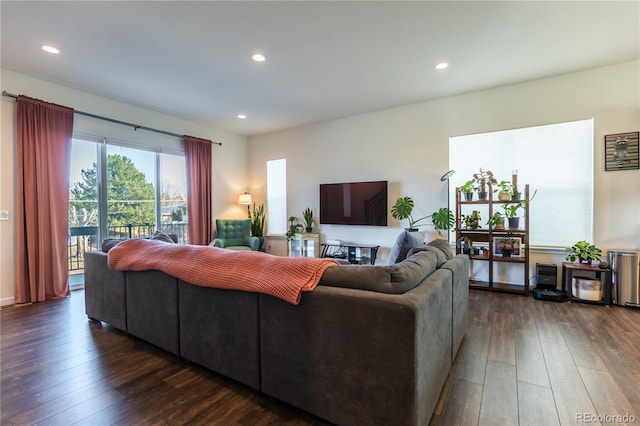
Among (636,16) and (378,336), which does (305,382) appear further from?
(636,16)

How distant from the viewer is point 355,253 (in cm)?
493

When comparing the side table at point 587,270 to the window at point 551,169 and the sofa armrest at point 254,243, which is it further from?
the sofa armrest at point 254,243

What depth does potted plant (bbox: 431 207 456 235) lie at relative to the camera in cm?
410

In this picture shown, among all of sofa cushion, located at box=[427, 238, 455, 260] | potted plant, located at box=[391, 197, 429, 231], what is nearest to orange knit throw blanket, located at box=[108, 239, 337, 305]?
sofa cushion, located at box=[427, 238, 455, 260]

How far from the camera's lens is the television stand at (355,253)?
190 inches

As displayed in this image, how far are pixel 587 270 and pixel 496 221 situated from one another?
3.45 feet

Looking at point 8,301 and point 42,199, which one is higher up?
point 42,199

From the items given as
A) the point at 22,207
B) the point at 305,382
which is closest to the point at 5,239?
the point at 22,207

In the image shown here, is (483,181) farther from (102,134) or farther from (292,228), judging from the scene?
(102,134)

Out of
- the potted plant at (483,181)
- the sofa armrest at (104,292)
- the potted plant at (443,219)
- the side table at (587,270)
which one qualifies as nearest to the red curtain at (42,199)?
the sofa armrest at (104,292)

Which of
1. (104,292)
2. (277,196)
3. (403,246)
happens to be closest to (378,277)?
(403,246)

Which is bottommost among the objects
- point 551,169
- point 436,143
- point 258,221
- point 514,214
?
point 258,221

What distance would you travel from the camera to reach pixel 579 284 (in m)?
3.32

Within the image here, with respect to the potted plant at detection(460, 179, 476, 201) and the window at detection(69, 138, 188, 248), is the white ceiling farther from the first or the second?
the potted plant at detection(460, 179, 476, 201)
